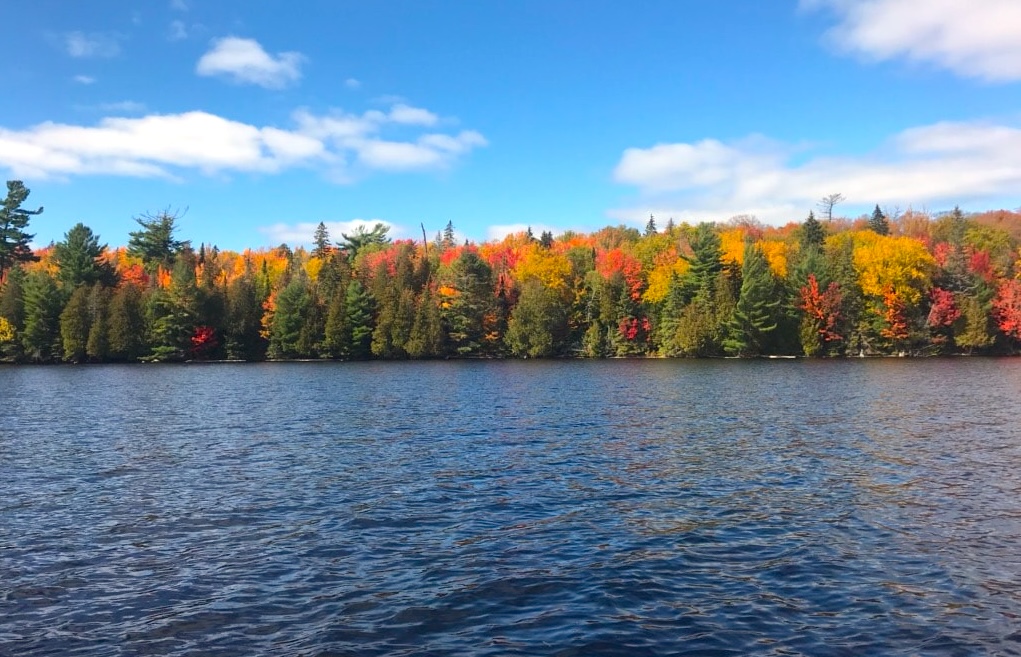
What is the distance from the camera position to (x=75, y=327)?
11419 centimetres

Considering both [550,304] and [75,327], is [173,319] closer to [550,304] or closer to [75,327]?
[75,327]

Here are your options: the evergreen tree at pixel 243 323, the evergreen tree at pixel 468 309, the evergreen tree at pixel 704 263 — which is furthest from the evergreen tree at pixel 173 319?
the evergreen tree at pixel 704 263

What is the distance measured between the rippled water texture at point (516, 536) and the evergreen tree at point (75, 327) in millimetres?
89177

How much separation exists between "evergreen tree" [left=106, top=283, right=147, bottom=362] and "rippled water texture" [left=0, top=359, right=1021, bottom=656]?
285 feet

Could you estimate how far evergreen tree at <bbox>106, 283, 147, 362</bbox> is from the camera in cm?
11500

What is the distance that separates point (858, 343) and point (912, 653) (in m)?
112

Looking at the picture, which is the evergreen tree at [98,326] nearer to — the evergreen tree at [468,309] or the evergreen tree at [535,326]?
the evergreen tree at [468,309]

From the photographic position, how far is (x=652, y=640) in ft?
40.1

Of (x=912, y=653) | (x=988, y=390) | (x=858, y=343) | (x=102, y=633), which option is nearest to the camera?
(x=912, y=653)

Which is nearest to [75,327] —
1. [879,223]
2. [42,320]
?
[42,320]

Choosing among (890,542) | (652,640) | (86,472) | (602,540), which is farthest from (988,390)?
(86,472)

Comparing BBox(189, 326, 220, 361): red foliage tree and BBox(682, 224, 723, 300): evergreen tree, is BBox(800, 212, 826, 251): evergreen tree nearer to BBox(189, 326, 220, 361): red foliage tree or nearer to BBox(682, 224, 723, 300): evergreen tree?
BBox(682, 224, 723, 300): evergreen tree

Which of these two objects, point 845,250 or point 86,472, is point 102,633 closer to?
point 86,472

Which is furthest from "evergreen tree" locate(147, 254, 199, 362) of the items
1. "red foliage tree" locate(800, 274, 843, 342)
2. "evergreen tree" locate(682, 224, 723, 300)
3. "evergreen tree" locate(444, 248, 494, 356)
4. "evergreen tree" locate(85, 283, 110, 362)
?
"red foliage tree" locate(800, 274, 843, 342)
